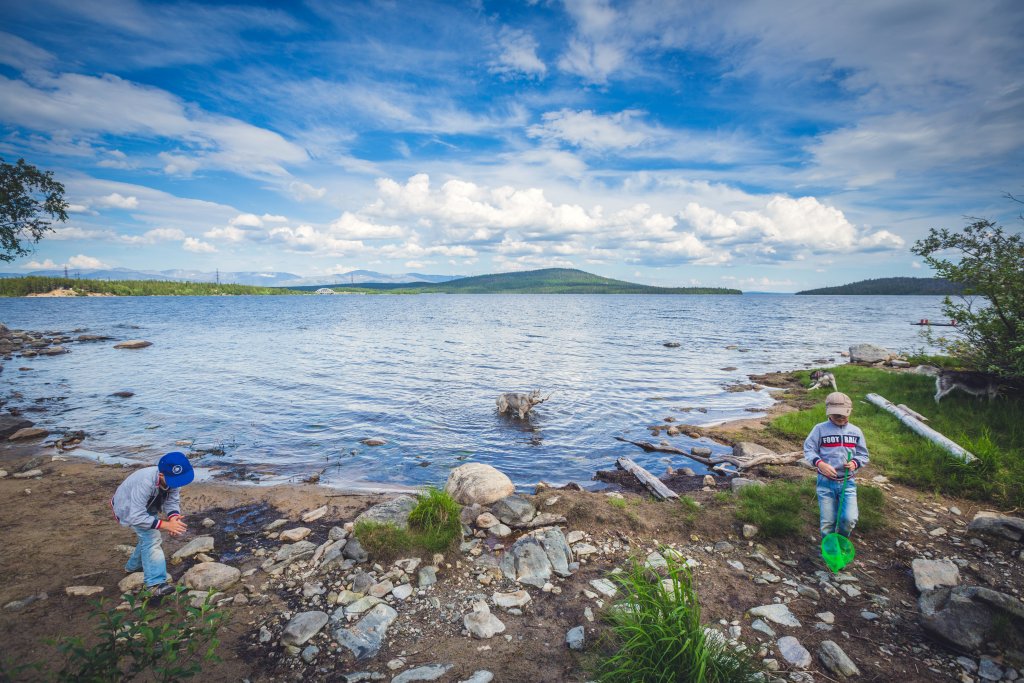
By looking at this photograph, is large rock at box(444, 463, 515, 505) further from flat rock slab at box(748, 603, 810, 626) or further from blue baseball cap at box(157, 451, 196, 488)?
flat rock slab at box(748, 603, 810, 626)

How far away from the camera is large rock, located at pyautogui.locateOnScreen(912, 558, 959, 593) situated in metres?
6.92

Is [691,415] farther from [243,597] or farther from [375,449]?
[243,597]

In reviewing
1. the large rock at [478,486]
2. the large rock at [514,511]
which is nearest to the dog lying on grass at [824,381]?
the large rock at [478,486]

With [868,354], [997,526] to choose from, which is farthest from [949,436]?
[868,354]

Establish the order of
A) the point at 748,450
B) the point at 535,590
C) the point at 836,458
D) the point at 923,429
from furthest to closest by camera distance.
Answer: the point at 748,450
the point at 923,429
the point at 836,458
the point at 535,590

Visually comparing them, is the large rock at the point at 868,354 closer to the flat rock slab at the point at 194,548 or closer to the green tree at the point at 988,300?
the green tree at the point at 988,300

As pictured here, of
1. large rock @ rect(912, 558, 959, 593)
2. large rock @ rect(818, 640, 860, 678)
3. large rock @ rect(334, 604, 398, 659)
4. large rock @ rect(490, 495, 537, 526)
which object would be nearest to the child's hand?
large rock @ rect(912, 558, 959, 593)

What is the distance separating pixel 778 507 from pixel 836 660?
405 cm

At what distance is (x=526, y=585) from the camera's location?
7.48m

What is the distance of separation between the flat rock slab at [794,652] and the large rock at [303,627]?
659 cm

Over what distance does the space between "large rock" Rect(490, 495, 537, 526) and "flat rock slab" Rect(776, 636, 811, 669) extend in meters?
4.86

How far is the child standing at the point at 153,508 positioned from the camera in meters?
7.55

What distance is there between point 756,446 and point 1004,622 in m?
9.43

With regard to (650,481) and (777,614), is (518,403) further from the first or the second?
(777,614)
